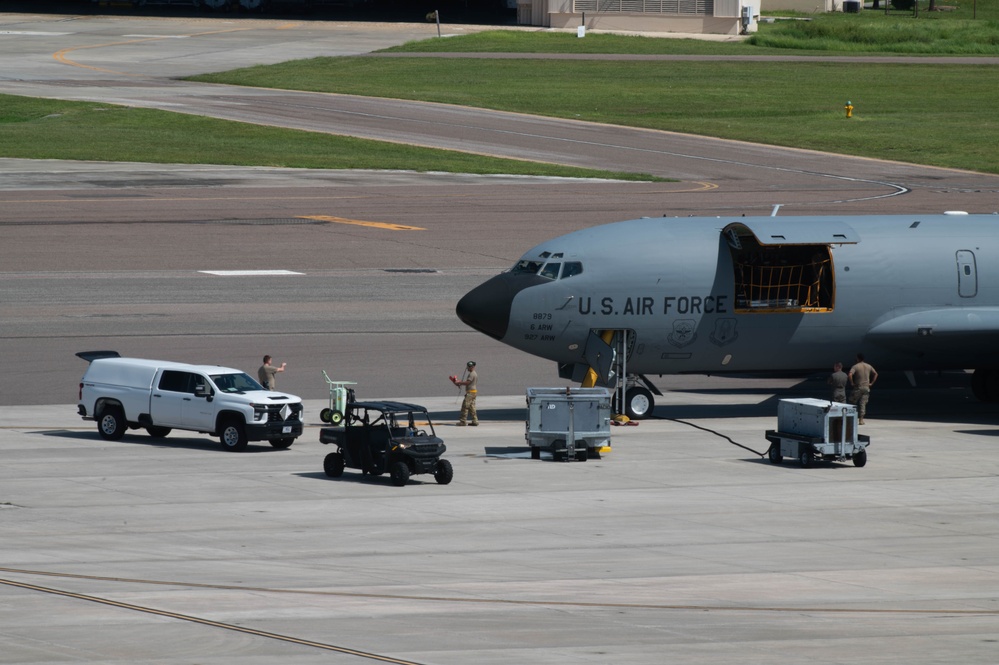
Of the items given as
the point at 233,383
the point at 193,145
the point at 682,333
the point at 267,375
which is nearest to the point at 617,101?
the point at 193,145

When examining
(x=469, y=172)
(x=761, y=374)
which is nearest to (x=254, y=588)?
→ (x=761, y=374)

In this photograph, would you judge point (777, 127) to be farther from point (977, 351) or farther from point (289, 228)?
point (977, 351)

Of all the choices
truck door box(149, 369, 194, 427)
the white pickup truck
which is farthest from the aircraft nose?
truck door box(149, 369, 194, 427)

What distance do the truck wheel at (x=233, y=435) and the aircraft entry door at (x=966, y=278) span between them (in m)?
19.7

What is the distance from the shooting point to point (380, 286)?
185 feet

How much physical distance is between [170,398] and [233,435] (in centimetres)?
188

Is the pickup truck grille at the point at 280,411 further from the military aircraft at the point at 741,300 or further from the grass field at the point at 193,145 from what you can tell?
the grass field at the point at 193,145

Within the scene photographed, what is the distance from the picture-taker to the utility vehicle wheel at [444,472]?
30328 millimetres

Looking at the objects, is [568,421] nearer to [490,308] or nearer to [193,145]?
[490,308]

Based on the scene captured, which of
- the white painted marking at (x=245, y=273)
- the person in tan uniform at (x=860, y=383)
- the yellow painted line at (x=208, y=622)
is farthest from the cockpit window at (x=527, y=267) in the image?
the white painted marking at (x=245, y=273)

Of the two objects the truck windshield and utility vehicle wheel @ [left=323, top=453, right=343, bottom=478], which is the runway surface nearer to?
utility vehicle wheel @ [left=323, top=453, right=343, bottom=478]

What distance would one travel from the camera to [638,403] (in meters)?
38.6

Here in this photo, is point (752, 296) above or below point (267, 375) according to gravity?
above

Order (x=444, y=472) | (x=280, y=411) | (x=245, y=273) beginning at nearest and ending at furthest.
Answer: (x=444, y=472) < (x=280, y=411) < (x=245, y=273)
